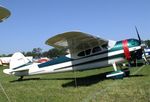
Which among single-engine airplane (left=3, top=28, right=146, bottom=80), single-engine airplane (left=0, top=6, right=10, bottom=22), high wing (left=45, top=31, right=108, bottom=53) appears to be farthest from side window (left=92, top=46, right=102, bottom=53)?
single-engine airplane (left=0, top=6, right=10, bottom=22)

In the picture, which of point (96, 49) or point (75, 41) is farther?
point (96, 49)

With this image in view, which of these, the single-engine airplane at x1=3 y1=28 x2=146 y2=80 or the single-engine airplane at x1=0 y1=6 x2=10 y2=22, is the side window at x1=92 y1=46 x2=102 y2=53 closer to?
the single-engine airplane at x1=3 y1=28 x2=146 y2=80

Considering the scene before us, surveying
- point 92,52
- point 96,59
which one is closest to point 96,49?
point 92,52

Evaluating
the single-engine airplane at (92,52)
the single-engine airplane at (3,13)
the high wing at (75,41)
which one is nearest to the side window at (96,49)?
the single-engine airplane at (92,52)

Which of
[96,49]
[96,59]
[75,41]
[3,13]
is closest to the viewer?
[3,13]

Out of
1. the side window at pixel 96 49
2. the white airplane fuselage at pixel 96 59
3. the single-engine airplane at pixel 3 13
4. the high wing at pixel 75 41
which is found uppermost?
the high wing at pixel 75 41

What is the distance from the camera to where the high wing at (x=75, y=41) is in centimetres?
1245

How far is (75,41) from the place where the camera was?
13836mm

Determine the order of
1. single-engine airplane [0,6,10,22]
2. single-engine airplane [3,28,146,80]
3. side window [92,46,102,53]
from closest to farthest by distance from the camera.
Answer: single-engine airplane [0,6,10,22]
single-engine airplane [3,28,146,80]
side window [92,46,102,53]

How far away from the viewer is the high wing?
40.9 ft

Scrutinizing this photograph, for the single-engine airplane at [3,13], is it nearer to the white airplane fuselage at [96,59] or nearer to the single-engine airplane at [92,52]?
the single-engine airplane at [92,52]

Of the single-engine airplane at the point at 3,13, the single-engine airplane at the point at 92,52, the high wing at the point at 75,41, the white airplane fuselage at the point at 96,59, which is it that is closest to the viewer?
the single-engine airplane at the point at 3,13

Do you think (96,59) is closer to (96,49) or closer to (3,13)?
(96,49)

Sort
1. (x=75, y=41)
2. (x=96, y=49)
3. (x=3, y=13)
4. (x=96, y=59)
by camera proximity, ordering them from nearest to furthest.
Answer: (x=3, y=13), (x=75, y=41), (x=96, y=59), (x=96, y=49)
